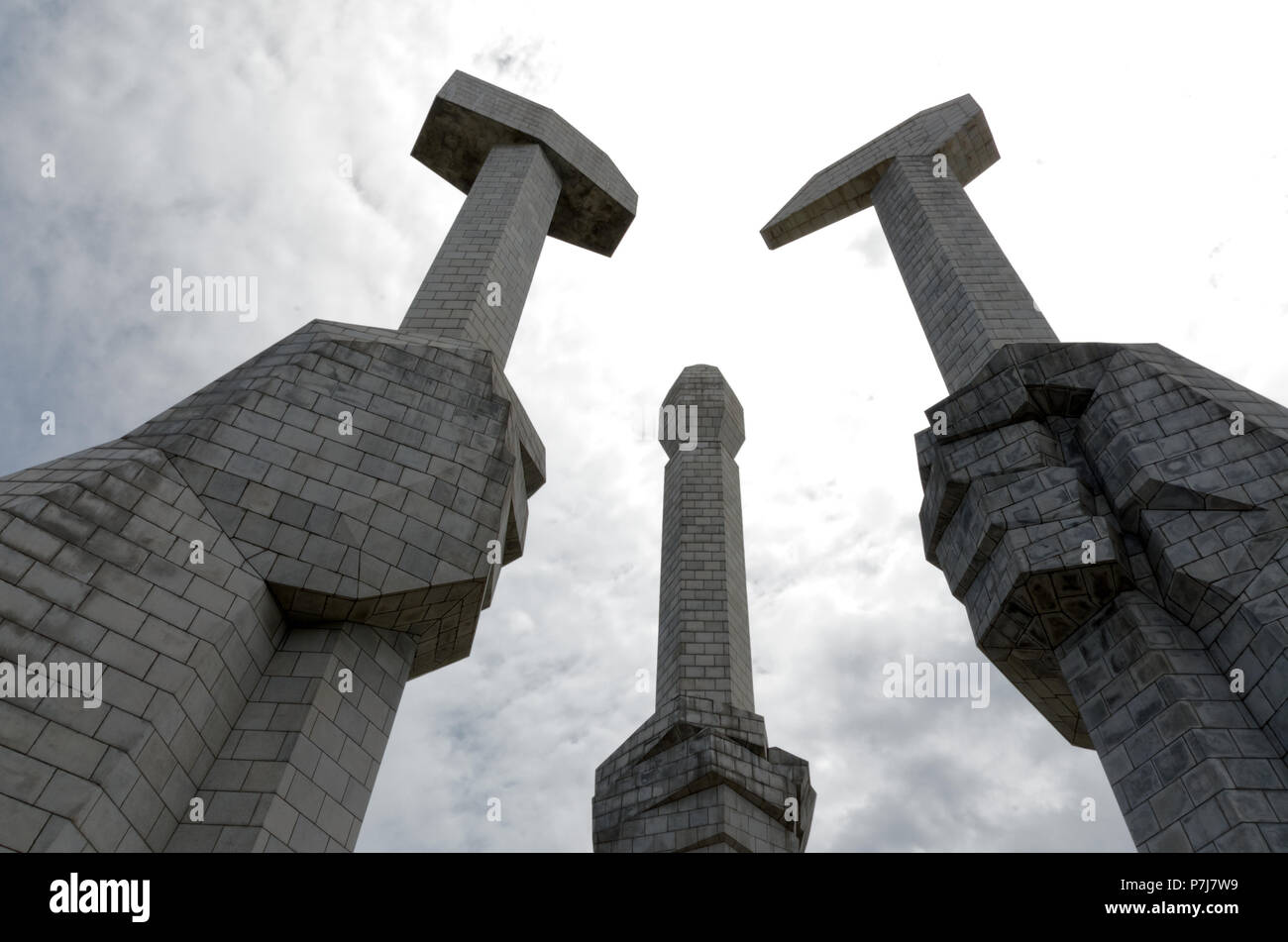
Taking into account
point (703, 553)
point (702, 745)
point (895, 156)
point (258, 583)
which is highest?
point (895, 156)

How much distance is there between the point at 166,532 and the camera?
6305 millimetres

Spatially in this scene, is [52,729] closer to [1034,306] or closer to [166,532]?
[166,532]

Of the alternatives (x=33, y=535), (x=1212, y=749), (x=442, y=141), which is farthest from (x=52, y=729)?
(x=442, y=141)

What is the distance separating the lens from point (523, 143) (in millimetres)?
15641

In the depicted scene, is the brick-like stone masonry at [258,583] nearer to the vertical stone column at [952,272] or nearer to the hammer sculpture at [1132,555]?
the hammer sculpture at [1132,555]

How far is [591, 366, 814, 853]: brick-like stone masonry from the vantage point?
38.1 feet

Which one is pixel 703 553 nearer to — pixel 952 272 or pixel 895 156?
pixel 952 272

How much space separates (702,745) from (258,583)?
767 cm

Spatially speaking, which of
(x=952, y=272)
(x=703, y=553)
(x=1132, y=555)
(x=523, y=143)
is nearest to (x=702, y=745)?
(x=703, y=553)

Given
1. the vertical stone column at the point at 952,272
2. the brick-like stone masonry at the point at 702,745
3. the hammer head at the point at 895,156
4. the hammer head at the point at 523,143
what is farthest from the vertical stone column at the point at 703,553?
the vertical stone column at the point at 952,272

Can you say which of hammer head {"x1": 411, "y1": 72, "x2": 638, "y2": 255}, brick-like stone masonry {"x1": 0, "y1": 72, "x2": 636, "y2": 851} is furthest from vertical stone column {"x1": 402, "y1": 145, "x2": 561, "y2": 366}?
brick-like stone masonry {"x1": 0, "y1": 72, "x2": 636, "y2": 851}
